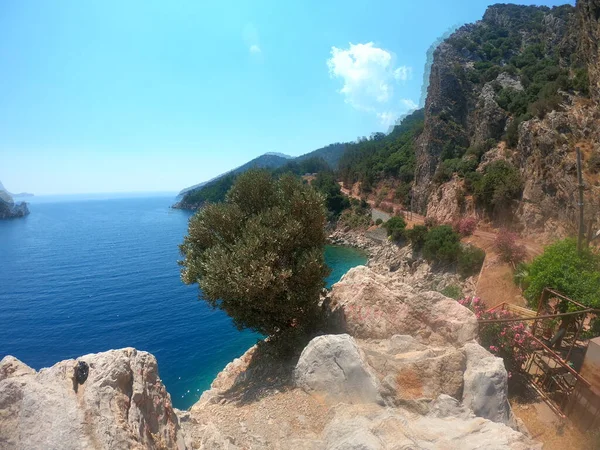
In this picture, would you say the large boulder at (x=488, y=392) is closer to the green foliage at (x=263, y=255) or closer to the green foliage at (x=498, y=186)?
the green foliage at (x=263, y=255)

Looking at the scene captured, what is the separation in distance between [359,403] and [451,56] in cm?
8016

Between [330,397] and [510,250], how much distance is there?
29440 millimetres

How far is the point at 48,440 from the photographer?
5973 millimetres

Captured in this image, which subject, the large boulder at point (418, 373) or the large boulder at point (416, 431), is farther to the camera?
the large boulder at point (418, 373)

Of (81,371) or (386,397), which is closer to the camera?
(81,371)

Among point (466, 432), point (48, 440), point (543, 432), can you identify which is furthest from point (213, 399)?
point (543, 432)

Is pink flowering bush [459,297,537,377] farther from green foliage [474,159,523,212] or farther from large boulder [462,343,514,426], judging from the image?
green foliage [474,159,523,212]

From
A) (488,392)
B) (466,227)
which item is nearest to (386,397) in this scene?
(488,392)

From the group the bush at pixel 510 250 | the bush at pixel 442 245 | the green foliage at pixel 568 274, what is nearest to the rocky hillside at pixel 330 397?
the green foliage at pixel 568 274

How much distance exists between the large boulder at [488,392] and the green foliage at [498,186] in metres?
37.4

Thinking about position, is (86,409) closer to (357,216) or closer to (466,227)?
(466,227)

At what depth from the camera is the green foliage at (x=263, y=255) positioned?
13133mm

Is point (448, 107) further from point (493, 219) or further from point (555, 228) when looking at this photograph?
point (555, 228)

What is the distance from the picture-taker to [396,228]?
5572 centimetres
